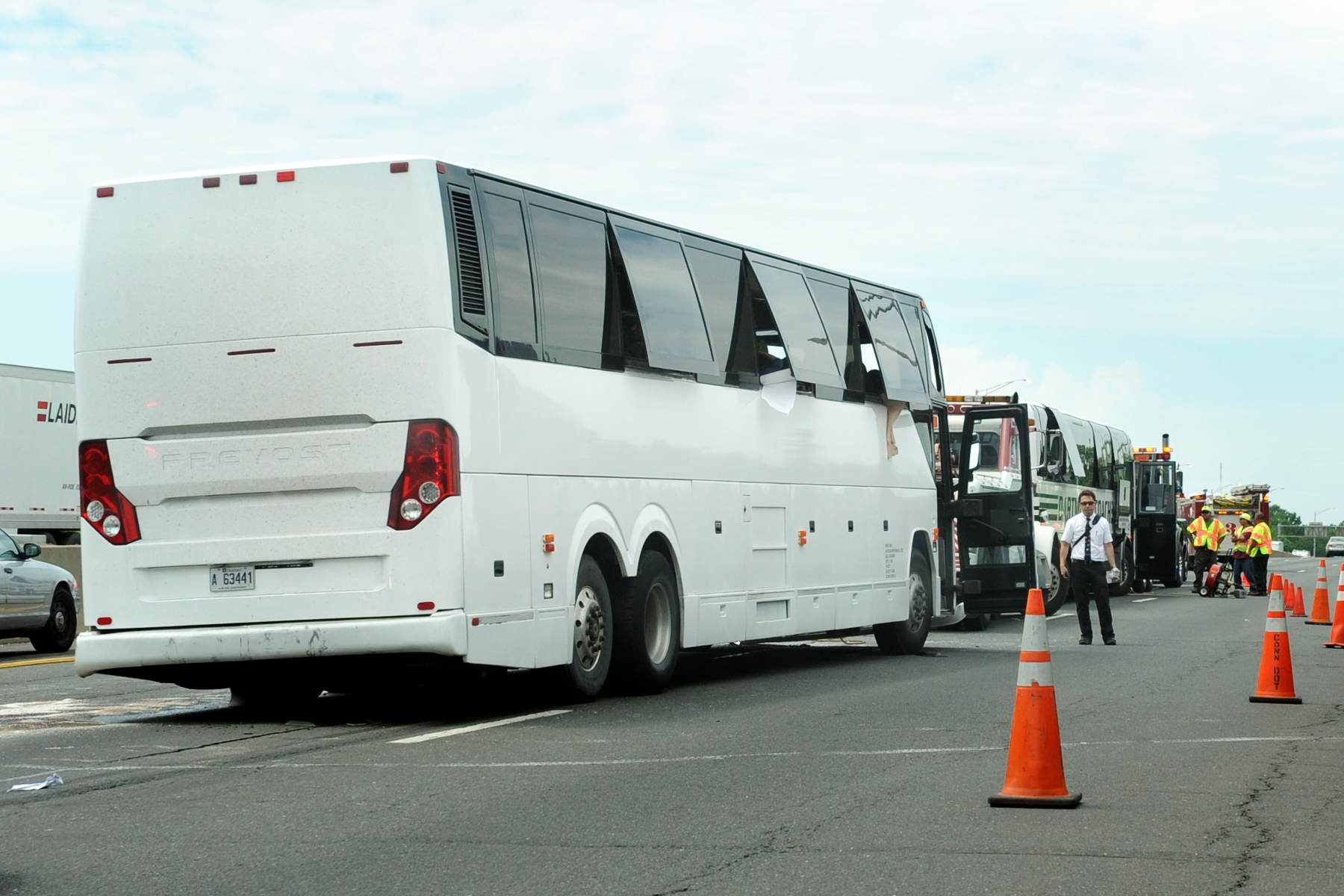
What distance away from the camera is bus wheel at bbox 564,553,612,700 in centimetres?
1221

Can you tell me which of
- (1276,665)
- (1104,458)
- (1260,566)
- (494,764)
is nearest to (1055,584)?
(1260,566)

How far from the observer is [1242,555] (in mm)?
36531

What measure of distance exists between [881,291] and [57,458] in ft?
64.9

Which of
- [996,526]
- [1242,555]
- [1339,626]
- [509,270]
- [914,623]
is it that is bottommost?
[1339,626]

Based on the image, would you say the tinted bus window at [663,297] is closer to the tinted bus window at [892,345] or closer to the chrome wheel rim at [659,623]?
the chrome wheel rim at [659,623]

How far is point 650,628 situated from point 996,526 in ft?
31.5

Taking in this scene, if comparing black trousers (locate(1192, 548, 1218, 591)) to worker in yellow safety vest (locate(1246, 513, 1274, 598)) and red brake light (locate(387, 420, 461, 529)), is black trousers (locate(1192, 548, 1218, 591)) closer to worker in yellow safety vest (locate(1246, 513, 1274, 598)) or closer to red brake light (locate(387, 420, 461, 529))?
worker in yellow safety vest (locate(1246, 513, 1274, 598))

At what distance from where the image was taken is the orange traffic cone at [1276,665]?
1274 cm

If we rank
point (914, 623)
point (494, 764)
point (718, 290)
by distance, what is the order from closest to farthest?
point (494, 764) → point (718, 290) → point (914, 623)

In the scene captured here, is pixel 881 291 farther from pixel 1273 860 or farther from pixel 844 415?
pixel 1273 860

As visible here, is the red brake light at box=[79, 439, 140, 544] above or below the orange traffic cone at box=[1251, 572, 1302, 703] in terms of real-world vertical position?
above

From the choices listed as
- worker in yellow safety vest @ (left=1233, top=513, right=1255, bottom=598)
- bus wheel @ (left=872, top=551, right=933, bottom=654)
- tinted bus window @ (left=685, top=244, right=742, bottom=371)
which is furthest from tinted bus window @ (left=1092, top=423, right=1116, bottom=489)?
tinted bus window @ (left=685, top=244, right=742, bottom=371)

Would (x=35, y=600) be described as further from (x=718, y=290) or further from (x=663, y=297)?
(x=663, y=297)

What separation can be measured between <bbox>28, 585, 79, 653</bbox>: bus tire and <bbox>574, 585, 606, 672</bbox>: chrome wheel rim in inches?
418
